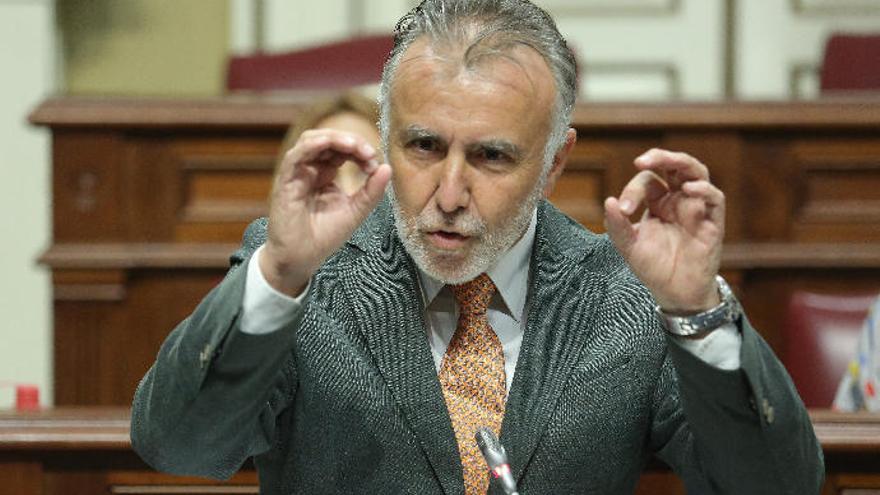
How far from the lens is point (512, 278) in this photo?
1604 millimetres

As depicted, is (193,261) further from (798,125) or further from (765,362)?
(765,362)

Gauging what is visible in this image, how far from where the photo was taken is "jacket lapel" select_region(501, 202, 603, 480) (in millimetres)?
1500

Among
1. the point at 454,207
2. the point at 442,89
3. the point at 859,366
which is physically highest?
the point at 442,89

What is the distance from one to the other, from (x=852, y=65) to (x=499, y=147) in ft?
8.42

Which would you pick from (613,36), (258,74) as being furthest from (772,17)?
A: (258,74)

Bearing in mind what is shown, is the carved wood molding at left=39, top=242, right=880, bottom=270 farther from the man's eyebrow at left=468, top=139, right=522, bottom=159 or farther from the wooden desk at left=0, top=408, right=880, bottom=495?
the man's eyebrow at left=468, top=139, right=522, bottom=159

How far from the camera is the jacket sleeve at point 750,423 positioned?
1.35 m

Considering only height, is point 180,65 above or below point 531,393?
above

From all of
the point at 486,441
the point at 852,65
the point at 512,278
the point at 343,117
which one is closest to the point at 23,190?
the point at 343,117

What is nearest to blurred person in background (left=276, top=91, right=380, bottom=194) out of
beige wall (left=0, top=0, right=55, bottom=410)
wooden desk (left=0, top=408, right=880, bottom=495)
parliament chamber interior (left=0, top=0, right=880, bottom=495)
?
parliament chamber interior (left=0, top=0, right=880, bottom=495)

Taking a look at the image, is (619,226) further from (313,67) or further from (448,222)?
(313,67)

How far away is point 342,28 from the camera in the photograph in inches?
192

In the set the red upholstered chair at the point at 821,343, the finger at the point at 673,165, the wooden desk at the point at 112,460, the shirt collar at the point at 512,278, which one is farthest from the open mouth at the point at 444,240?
the red upholstered chair at the point at 821,343

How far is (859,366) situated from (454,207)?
3.62ft
